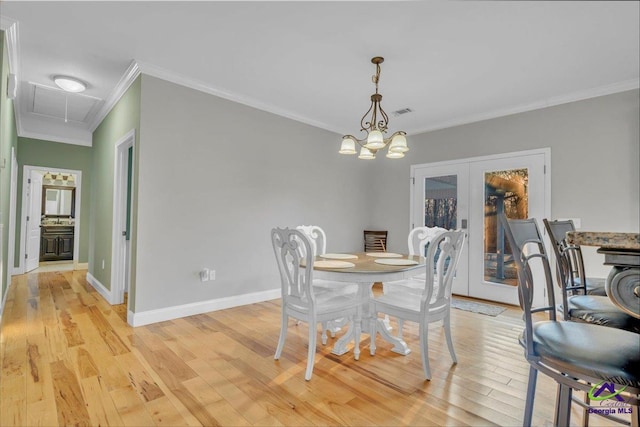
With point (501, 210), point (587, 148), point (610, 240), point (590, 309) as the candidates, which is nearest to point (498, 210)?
point (501, 210)

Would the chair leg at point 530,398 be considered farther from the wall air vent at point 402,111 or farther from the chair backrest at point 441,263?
the wall air vent at point 402,111

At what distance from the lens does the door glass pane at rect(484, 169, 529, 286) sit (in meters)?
4.01

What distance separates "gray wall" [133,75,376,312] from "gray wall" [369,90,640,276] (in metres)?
2.52

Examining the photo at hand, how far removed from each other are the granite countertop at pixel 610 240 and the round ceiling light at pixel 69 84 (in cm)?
467

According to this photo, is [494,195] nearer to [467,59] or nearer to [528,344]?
[467,59]

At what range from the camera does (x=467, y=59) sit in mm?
2885

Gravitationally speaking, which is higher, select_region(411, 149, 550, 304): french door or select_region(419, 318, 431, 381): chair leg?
select_region(411, 149, 550, 304): french door

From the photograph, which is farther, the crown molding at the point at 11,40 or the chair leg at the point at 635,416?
the crown molding at the point at 11,40

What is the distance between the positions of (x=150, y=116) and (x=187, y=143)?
1.41ft

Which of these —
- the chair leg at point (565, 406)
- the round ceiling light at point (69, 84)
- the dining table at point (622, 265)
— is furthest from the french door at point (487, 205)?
the round ceiling light at point (69, 84)

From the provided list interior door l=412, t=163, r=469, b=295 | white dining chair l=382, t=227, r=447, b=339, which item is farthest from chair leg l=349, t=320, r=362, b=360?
interior door l=412, t=163, r=469, b=295

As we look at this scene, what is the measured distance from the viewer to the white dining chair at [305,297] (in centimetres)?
209

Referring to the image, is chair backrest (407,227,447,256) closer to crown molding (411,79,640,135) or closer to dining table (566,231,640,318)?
crown molding (411,79,640,135)

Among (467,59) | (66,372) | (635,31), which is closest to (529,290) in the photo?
(467,59)
